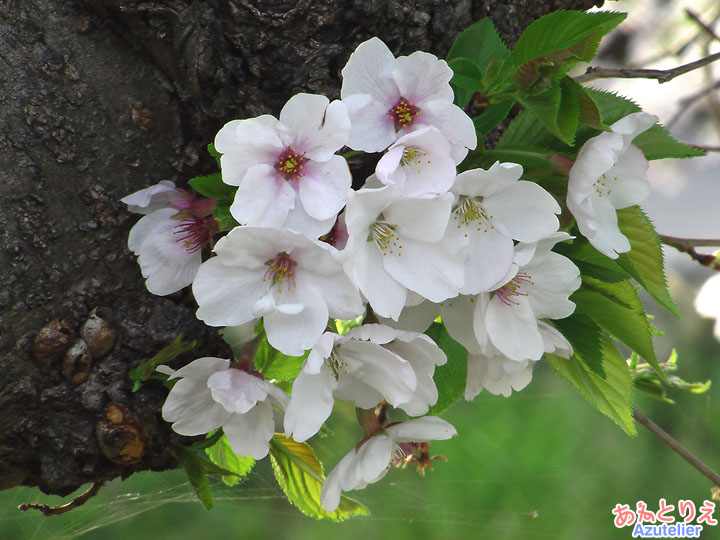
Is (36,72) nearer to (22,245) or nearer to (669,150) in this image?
(22,245)

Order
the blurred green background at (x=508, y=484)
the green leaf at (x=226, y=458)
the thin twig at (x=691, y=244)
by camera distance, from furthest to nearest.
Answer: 1. the blurred green background at (x=508, y=484)
2. the thin twig at (x=691, y=244)
3. the green leaf at (x=226, y=458)

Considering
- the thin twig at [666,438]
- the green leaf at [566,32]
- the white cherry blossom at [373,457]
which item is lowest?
the thin twig at [666,438]

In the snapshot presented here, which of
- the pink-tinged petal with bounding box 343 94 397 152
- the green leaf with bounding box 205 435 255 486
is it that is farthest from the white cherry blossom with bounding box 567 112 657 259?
the green leaf with bounding box 205 435 255 486

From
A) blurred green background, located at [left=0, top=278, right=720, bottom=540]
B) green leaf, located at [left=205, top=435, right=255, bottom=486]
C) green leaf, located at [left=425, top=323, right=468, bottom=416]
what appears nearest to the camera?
green leaf, located at [left=425, top=323, right=468, bottom=416]

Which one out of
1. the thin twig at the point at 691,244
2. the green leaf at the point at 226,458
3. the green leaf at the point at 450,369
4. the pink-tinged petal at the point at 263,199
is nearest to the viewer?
the pink-tinged petal at the point at 263,199

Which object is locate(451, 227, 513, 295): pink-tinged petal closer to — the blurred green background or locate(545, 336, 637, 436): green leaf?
locate(545, 336, 637, 436): green leaf

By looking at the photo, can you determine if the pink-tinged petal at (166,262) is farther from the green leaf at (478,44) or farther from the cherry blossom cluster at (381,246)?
the green leaf at (478,44)

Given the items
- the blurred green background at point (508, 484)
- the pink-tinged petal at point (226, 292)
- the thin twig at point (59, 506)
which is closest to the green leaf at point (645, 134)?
the pink-tinged petal at point (226, 292)
